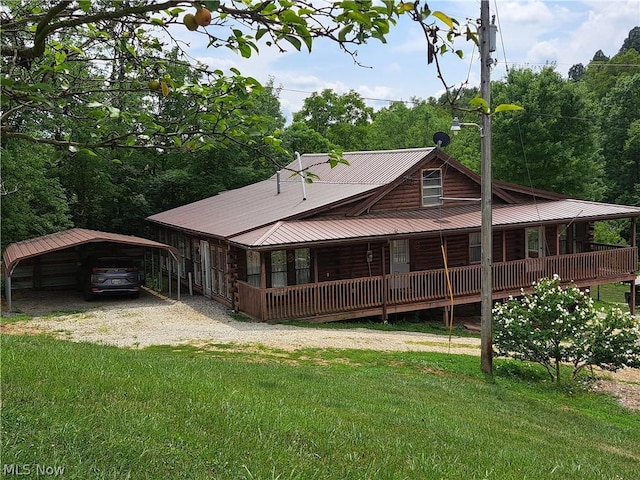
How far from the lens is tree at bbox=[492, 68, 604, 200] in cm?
3894

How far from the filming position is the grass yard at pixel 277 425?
4.47 meters

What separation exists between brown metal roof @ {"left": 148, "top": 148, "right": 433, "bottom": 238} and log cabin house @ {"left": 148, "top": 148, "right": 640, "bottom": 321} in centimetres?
8

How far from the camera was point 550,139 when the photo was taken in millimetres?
39406

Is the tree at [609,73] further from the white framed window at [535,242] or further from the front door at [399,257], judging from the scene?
the front door at [399,257]

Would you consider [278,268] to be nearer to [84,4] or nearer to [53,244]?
[53,244]

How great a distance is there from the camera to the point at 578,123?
3978cm

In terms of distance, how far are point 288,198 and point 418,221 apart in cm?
517

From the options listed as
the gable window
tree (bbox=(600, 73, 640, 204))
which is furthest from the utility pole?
tree (bbox=(600, 73, 640, 204))

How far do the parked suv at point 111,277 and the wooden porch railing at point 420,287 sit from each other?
4.23 metres

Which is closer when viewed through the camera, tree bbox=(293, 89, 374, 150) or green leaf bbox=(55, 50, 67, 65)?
green leaf bbox=(55, 50, 67, 65)

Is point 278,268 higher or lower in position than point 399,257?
lower

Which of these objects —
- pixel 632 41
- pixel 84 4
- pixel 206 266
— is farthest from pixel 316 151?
pixel 632 41

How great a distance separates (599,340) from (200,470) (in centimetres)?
1049

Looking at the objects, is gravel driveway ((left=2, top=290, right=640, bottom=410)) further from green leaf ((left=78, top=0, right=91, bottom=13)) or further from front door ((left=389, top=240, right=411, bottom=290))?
green leaf ((left=78, top=0, right=91, bottom=13))
